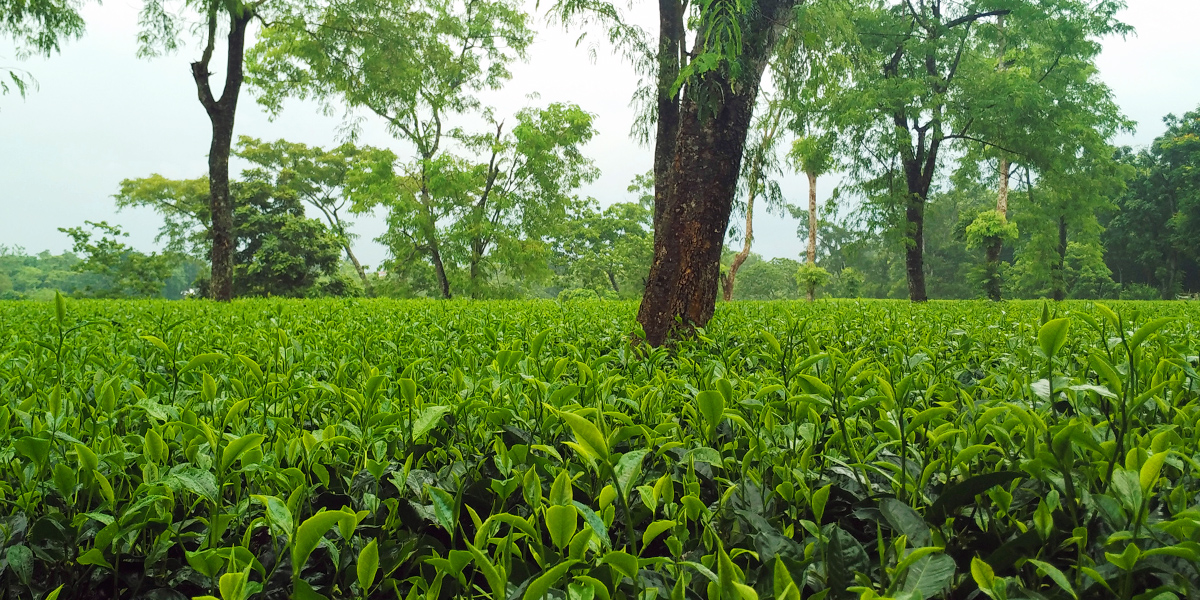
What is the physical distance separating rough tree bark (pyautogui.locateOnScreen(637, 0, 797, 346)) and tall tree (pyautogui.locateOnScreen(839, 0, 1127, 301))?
11884 millimetres

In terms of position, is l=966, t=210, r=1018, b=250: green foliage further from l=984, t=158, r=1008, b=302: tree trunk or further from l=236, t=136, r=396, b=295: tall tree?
l=236, t=136, r=396, b=295: tall tree

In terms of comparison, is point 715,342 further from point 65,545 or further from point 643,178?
point 643,178

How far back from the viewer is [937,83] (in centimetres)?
1620

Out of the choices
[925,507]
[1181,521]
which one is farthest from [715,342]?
[1181,521]

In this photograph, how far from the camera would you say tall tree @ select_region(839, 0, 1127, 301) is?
49.1 feet

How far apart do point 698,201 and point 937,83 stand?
1547 centimetres

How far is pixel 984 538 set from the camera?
1024 mm

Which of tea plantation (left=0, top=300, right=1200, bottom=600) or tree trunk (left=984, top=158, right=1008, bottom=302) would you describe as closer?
tea plantation (left=0, top=300, right=1200, bottom=600)

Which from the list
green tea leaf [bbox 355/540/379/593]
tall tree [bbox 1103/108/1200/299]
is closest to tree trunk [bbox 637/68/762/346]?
green tea leaf [bbox 355/540/379/593]

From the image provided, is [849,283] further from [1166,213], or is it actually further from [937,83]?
[937,83]

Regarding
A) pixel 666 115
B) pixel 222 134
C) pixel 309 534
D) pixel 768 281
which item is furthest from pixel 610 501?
pixel 768 281

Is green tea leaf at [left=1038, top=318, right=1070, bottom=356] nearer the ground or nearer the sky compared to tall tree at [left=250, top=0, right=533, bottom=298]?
nearer the ground

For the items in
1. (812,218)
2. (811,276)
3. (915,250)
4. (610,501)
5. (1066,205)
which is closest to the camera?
(610,501)

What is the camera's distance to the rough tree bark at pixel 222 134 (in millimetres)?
13641
